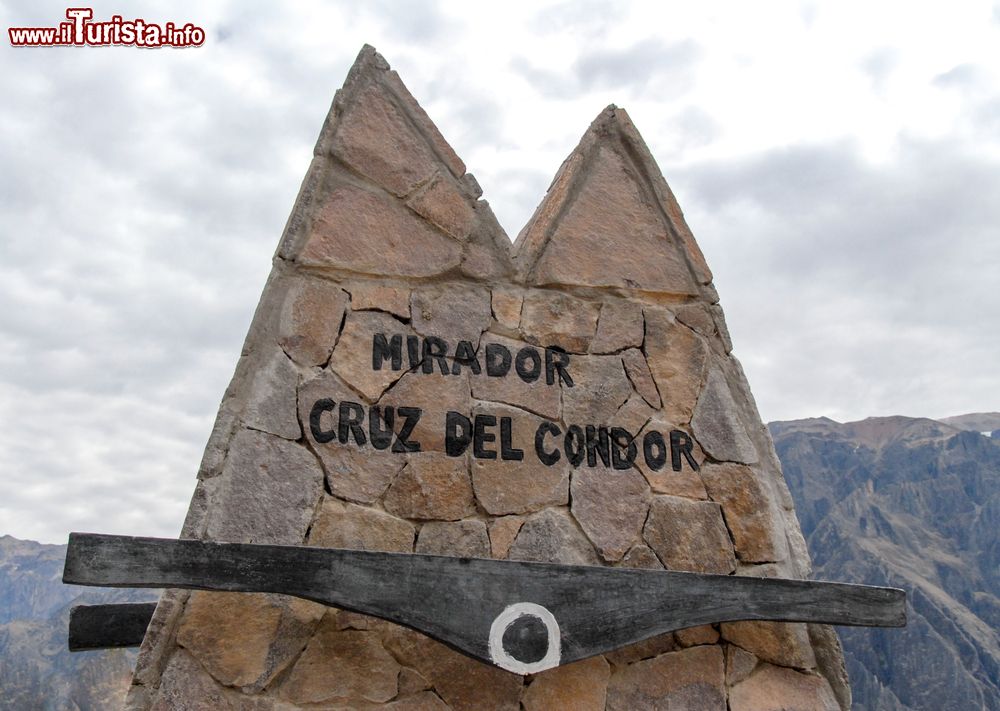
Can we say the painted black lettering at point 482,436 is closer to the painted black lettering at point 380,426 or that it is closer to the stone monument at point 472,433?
the stone monument at point 472,433

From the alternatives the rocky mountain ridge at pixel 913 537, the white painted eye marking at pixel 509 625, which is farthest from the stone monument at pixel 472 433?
the rocky mountain ridge at pixel 913 537

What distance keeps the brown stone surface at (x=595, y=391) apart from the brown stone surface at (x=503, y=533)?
47 centimetres

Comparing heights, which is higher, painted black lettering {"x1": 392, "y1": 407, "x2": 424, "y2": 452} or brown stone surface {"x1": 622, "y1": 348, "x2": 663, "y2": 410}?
brown stone surface {"x1": 622, "y1": 348, "x2": 663, "y2": 410}

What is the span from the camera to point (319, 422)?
3.13m

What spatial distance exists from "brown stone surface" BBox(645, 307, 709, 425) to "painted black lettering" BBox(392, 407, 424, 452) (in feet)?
3.41

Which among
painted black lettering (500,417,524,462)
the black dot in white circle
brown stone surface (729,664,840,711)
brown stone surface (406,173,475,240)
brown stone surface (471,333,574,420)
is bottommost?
brown stone surface (729,664,840,711)

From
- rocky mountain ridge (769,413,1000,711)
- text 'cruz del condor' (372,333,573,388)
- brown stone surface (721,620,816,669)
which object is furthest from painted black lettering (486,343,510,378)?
rocky mountain ridge (769,413,1000,711)

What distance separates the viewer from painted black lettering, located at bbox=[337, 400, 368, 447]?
10.3 feet

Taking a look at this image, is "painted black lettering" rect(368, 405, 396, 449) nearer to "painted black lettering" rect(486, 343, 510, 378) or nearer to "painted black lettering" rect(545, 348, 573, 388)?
"painted black lettering" rect(486, 343, 510, 378)

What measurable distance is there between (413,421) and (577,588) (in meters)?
0.84

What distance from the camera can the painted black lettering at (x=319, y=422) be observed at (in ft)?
10.2

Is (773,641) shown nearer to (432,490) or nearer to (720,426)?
(720,426)

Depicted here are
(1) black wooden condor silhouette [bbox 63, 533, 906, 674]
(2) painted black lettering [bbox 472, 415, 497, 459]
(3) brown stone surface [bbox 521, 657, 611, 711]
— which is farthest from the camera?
(2) painted black lettering [bbox 472, 415, 497, 459]

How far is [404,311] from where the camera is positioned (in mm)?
3391
